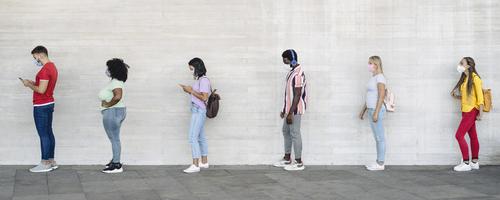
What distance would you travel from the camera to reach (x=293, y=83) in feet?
27.9

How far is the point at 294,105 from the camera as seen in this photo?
847cm

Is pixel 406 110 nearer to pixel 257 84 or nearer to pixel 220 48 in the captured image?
pixel 257 84

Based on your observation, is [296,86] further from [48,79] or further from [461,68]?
[48,79]

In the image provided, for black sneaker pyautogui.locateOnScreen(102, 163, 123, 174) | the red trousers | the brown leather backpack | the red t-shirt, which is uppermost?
the red t-shirt

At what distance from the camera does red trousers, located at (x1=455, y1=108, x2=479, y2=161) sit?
8.83 meters

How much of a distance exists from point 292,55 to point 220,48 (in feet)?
3.96

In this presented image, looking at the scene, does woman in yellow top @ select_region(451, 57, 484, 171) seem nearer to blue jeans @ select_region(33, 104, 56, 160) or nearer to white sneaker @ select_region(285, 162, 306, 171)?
white sneaker @ select_region(285, 162, 306, 171)

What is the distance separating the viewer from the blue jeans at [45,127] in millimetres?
8422

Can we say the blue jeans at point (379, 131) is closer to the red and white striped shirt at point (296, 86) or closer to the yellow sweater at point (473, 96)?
the red and white striped shirt at point (296, 86)

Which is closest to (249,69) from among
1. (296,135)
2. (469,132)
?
(296,135)

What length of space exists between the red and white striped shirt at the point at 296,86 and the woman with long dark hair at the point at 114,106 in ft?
7.33

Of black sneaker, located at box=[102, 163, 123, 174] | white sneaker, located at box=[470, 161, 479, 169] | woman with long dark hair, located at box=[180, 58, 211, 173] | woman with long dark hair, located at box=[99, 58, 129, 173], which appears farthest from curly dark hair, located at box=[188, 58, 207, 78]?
white sneaker, located at box=[470, 161, 479, 169]

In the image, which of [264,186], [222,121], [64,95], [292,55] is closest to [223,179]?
[264,186]

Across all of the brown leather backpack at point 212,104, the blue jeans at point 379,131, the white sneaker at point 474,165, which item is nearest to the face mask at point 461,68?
the blue jeans at point 379,131
